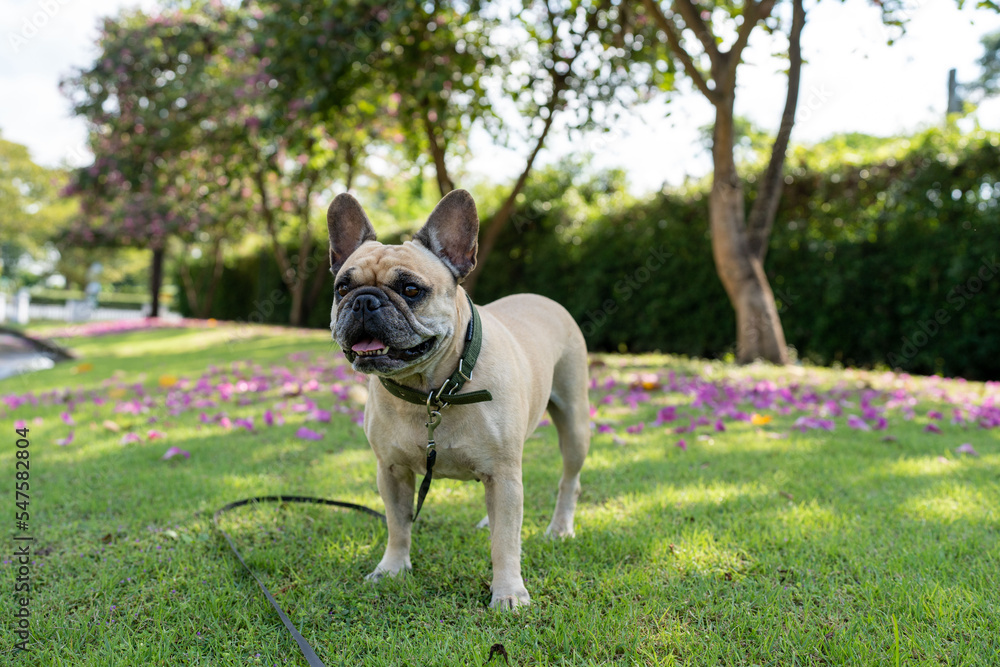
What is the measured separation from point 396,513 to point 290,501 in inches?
44.8

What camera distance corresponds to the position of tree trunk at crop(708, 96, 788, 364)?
340 inches

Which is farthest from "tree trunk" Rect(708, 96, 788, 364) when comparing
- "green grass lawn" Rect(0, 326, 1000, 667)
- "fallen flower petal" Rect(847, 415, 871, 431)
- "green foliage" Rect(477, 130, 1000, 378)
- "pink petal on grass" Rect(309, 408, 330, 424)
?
"pink petal on grass" Rect(309, 408, 330, 424)

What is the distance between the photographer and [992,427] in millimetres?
5297

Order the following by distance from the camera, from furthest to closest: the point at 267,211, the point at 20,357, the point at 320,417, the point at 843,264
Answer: the point at 267,211
the point at 20,357
the point at 843,264
the point at 320,417

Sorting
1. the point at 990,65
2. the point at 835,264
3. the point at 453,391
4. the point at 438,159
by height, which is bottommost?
the point at 453,391

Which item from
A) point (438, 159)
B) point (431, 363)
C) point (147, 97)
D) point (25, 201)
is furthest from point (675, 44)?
point (25, 201)

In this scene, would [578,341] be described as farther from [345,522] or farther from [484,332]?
[345,522]

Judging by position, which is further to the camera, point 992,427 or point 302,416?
point 302,416

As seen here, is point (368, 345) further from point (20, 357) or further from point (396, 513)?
point (20, 357)

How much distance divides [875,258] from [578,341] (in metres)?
7.76

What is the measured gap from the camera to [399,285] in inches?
92.5

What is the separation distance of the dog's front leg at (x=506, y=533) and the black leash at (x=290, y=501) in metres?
0.73

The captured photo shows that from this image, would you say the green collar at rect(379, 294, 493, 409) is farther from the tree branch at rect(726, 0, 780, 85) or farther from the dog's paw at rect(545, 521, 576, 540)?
the tree branch at rect(726, 0, 780, 85)

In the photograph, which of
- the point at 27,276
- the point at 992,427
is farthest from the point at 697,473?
the point at 27,276
